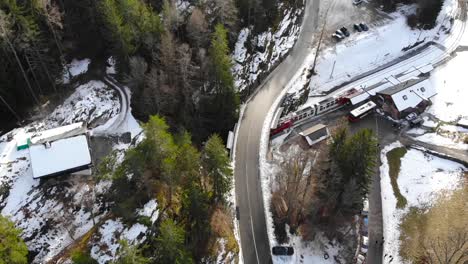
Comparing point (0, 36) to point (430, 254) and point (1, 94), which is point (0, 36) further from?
point (430, 254)

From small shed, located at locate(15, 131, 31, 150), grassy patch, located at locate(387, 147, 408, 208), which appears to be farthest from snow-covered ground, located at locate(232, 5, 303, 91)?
small shed, located at locate(15, 131, 31, 150)

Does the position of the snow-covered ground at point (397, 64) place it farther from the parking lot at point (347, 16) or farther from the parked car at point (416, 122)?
the parking lot at point (347, 16)

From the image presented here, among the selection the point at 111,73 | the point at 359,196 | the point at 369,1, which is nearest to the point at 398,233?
the point at 359,196

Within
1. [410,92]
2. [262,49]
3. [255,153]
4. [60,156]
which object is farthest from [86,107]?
[410,92]

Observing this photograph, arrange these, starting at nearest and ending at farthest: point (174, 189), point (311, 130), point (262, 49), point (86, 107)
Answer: point (174, 189)
point (86, 107)
point (311, 130)
point (262, 49)

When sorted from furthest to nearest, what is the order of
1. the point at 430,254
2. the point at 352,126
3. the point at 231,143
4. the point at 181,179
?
1. the point at 352,126
2. the point at 231,143
3. the point at 430,254
4. the point at 181,179

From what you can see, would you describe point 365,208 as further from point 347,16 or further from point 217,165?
point 347,16

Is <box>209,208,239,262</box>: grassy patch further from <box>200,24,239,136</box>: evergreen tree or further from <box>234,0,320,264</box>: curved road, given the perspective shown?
<box>200,24,239,136</box>: evergreen tree
